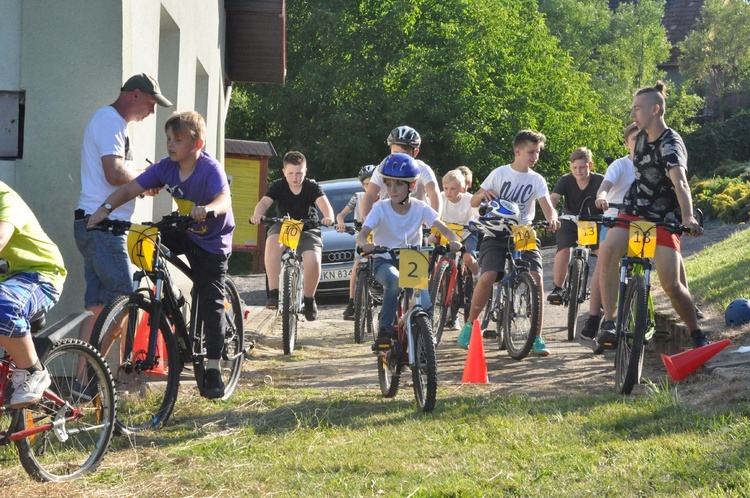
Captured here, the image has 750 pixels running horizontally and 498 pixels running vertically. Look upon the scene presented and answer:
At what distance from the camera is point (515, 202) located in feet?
32.9

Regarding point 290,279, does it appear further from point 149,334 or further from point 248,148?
point 248,148

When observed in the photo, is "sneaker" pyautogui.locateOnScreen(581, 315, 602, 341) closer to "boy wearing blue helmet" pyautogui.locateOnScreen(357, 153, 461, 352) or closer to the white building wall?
"boy wearing blue helmet" pyautogui.locateOnScreen(357, 153, 461, 352)

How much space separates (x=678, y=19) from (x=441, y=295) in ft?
211

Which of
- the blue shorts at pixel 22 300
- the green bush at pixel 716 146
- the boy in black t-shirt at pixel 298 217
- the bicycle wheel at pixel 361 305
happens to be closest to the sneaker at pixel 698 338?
the bicycle wheel at pixel 361 305

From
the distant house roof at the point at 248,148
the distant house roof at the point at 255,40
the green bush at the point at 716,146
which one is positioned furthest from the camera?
the green bush at the point at 716,146

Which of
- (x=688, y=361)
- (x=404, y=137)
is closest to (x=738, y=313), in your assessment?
(x=688, y=361)

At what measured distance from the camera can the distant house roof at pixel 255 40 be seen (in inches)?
661

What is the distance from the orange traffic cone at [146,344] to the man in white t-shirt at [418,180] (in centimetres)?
368

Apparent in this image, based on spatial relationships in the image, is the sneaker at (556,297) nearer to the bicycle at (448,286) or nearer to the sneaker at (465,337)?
the bicycle at (448,286)

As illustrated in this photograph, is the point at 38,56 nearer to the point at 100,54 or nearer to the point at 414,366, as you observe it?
the point at 100,54

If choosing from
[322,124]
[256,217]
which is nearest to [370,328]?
[256,217]

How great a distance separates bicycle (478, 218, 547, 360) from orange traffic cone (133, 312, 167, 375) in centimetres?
376

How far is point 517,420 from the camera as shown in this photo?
631 cm

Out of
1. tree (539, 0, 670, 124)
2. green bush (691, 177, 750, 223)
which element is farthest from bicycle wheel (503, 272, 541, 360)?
tree (539, 0, 670, 124)
